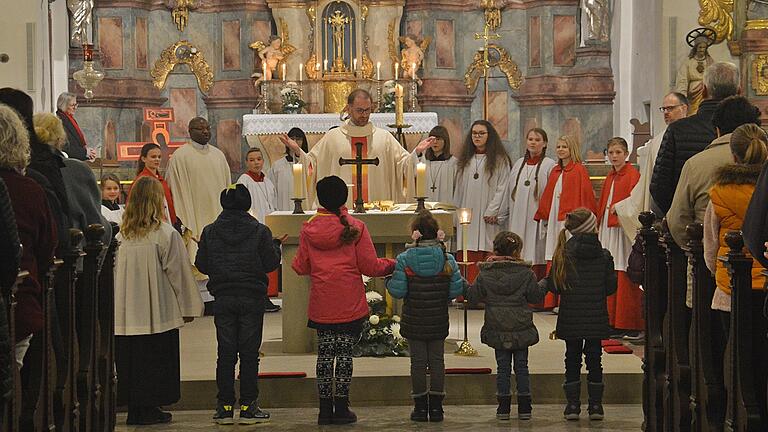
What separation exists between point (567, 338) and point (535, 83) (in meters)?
11.7

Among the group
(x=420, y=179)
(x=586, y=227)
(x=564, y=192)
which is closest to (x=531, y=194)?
(x=564, y=192)

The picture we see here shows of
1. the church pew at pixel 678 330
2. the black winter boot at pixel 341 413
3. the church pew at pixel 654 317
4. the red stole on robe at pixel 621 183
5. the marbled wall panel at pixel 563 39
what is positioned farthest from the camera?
the marbled wall panel at pixel 563 39

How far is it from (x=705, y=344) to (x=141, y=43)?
1508 cm

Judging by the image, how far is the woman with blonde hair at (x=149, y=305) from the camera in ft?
29.0

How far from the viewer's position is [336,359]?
8.76 m

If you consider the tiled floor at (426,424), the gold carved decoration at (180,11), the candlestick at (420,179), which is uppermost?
the gold carved decoration at (180,11)

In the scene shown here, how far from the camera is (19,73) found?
1558 centimetres

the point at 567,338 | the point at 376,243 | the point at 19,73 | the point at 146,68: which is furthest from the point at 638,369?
the point at 146,68

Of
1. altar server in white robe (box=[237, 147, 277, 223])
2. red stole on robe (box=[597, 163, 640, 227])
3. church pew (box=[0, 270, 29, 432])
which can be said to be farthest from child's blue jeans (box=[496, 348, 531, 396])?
altar server in white robe (box=[237, 147, 277, 223])

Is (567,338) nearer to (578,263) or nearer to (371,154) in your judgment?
(578,263)

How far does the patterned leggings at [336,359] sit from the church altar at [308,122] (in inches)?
403

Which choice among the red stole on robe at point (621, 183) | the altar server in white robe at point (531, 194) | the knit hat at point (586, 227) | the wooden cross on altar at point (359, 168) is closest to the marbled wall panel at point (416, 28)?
the altar server in white robe at point (531, 194)

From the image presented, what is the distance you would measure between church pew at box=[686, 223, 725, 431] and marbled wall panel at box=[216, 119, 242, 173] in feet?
46.8

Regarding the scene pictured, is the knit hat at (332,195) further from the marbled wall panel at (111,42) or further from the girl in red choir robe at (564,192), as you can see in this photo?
the marbled wall panel at (111,42)
